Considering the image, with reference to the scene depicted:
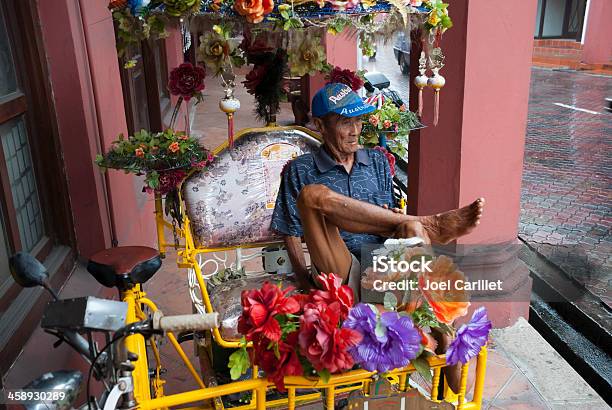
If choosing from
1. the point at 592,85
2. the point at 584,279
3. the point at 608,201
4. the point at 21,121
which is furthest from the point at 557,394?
the point at 592,85

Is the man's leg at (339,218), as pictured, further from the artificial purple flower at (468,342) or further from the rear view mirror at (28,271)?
the rear view mirror at (28,271)

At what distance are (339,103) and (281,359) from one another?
4.41 feet

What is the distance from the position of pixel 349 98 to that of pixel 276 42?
2.17ft

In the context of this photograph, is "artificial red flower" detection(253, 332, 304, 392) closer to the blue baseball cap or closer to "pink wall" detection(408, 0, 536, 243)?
the blue baseball cap

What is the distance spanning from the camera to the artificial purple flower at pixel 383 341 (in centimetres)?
155

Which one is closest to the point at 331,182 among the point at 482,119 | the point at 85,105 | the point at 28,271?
the point at 482,119

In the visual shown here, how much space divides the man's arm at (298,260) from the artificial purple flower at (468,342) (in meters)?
1.16

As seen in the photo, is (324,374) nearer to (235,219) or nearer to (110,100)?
(235,219)

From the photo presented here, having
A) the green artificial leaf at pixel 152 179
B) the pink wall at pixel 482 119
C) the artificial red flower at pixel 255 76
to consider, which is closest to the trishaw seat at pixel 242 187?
the green artificial leaf at pixel 152 179

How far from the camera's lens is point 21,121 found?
10.0 feet

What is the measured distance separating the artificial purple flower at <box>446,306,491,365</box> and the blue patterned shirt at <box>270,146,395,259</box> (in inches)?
41.8

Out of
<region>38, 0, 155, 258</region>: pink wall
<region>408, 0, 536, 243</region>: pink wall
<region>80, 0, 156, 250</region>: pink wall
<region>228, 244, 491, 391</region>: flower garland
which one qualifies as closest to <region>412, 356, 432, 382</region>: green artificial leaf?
<region>228, 244, 491, 391</region>: flower garland

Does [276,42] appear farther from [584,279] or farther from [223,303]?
[584,279]

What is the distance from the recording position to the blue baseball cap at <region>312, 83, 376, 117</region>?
2576 mm
